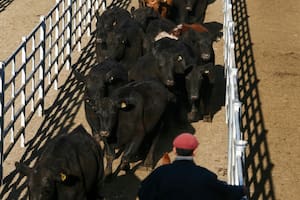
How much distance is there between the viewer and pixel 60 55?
650 inches

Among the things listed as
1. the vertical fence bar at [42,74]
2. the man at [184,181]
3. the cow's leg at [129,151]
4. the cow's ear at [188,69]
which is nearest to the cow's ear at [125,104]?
the cow's leg at [129,151]

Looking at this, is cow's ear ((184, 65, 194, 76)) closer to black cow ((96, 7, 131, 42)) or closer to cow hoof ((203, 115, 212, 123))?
cow hoof ((203, 115, 212, 123))

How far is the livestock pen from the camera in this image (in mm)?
11343

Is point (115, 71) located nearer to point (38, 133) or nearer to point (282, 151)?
point (38, 133)

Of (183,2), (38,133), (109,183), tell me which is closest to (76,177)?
(109,183)

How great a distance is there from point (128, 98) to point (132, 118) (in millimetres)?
311

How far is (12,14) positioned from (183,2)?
4.60 m

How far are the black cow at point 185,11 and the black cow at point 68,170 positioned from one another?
32.6 feet

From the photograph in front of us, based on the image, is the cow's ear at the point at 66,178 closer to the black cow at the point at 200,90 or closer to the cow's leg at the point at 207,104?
the black cow at the point at 200,90

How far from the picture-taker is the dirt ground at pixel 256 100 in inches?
468

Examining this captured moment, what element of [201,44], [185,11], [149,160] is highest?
[185,11]

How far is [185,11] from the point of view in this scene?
65.3ft

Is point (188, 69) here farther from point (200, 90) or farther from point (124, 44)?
point (124, 44)

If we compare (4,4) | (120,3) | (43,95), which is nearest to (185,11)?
(120,3)
